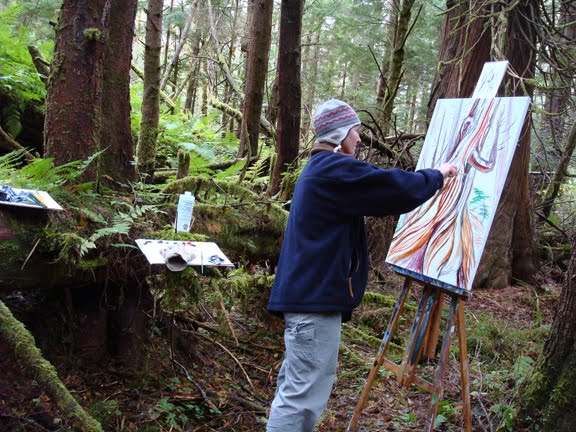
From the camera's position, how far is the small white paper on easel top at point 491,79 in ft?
10.0

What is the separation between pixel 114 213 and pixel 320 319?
4.89 ft

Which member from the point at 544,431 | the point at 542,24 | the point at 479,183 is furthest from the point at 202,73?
the point at 544,431

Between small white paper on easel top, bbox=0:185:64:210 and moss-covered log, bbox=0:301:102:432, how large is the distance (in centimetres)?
54

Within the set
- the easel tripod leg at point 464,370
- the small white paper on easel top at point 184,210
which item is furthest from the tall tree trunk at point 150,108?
the easel tripod leg at point 464,370

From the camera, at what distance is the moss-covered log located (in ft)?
6.70

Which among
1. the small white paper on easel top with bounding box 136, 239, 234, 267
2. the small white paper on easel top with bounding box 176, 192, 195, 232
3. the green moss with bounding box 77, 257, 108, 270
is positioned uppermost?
the small white paper on easel top with bounding box 176, 192, 195, 232

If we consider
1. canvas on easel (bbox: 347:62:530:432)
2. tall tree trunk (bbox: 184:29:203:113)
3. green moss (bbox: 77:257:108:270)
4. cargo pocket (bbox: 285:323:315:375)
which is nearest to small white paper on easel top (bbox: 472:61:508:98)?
canvas on easel (bbox: 347:62:530:432)

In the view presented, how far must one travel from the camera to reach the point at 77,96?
3.03 metres

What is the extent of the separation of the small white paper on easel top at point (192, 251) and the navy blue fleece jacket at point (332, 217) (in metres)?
0.46

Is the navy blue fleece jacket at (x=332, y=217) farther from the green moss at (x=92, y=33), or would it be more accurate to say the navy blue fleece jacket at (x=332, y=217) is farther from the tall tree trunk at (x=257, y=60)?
A: the tall tree trunk at (x=257, y=60)

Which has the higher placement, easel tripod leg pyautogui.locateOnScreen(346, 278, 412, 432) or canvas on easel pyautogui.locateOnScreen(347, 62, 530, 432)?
canvas on easel pyautogui.locateOnScreen(347, 62, 530, 432)

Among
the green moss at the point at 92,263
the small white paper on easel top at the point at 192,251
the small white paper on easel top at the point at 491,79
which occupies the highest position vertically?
the small white paper on easel top at the point at 491,79

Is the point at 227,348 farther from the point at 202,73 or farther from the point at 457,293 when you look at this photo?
the point at 202,73

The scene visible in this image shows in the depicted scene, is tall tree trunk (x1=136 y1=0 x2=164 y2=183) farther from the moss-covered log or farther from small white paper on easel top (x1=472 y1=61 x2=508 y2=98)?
small white paper on easel top (x1=472 y1=61 x2=508 y2=98)
